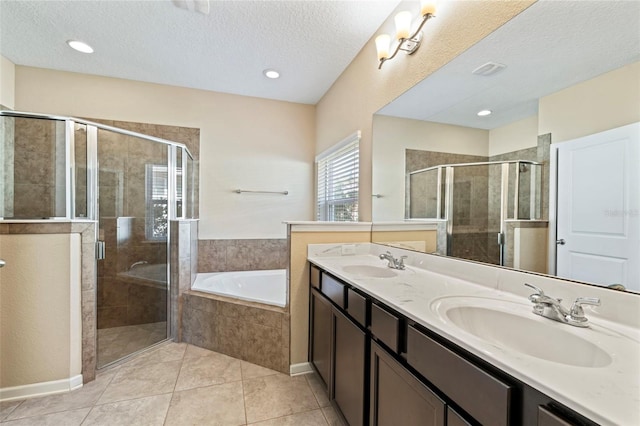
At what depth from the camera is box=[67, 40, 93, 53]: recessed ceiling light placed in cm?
223

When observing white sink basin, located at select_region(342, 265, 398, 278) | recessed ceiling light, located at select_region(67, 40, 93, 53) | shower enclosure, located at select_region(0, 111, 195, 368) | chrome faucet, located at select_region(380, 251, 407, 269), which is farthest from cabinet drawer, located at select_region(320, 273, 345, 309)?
recessed ceiling light, located at select_region(67, 40, 93, 53)

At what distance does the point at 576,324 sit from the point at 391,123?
1.55m

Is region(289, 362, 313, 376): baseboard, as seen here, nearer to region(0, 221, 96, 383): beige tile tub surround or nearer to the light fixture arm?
A: region(0, 221, 96, 383): beige tile tub surround

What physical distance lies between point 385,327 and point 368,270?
736mm

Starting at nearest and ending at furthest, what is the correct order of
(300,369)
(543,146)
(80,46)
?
(543,146)
(300,369)
(80,46)

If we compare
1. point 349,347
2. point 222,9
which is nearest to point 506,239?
point 349,347

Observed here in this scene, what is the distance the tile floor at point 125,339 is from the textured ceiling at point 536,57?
9.64 feet

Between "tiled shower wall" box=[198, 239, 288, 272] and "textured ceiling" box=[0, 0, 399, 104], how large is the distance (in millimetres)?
1795

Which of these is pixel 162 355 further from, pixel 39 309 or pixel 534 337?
pixel 534 337

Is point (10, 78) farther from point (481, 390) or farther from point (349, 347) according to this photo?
point (481, 390)

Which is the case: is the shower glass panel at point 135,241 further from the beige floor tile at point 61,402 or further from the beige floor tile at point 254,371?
the beige floor tile at point 254,371

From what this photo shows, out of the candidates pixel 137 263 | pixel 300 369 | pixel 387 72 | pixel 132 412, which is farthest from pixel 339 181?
pixel 132 412

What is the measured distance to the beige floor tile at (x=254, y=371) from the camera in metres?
1.96

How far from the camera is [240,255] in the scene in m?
3.16
